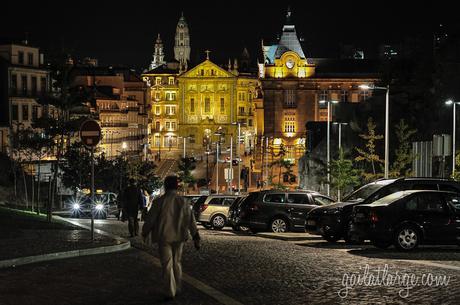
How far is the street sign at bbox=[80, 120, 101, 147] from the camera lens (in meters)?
22.8

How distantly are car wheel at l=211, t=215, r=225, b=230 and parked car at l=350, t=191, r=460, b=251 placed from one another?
1677 cm

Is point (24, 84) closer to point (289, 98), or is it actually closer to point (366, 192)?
point (289, 98)

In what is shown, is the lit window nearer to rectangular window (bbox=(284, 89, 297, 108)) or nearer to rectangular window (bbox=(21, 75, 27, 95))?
rectangular window (bbox=(284, 89, 297, 108))

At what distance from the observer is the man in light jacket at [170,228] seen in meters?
12.2

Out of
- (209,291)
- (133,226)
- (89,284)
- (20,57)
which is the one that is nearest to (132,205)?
(133,226)

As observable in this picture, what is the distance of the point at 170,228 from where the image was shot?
12.2 m

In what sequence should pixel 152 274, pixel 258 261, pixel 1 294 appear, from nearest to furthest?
pixel 1 294 < pixel 152 274 < pixel 258 261

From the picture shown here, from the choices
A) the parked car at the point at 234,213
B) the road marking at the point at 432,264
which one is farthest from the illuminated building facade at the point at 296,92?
the road marking at the point at 432,264

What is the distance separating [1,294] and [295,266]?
6.26 meters

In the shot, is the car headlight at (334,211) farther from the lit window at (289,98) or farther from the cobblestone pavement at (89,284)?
the lit window at (289,98)

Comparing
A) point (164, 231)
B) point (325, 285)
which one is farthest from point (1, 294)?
point (325, 285)

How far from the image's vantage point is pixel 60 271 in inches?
650

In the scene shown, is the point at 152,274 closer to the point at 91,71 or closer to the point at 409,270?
the point at 409,270

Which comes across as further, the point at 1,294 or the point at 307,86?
the point at 307,86
